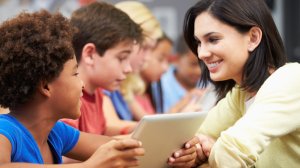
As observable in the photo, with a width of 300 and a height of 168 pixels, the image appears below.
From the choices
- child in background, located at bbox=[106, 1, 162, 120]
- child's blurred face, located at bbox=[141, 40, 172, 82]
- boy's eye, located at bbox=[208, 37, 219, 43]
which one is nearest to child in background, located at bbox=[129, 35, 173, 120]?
child's blurred face, located at bbox=[141, 40, 172, 82]

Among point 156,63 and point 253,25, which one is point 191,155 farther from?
point 156,63

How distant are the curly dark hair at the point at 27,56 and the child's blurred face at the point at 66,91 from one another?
0.02 metres

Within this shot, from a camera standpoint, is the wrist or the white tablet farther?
the wrist

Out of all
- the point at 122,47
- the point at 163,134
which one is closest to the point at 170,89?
the point at 122,47

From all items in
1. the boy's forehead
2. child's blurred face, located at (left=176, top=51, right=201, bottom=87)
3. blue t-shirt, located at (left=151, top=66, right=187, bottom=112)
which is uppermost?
the boy's forehead

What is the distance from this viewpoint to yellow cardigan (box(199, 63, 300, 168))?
1326 mm

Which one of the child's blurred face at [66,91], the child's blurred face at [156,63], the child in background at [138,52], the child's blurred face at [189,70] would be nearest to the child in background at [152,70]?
the child's blurred face at [156,63]

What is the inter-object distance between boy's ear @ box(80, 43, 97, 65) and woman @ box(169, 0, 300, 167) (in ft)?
1.54

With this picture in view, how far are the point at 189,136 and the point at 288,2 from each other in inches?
152

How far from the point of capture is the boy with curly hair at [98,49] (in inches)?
83.4

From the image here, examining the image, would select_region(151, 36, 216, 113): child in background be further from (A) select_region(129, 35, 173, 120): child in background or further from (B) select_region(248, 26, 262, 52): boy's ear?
(B) select_region(248, 26, 262, 52): boy's ear

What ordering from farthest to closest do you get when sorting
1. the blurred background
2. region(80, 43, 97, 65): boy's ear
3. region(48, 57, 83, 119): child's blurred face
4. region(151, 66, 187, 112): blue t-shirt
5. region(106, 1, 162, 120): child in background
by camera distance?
the blurred background < region(151, 66, 187, 112): blue t-shirt < region(106, 1, 162, 120): child in background < region(80, 43, 97, 65): boy's ear < region(48, 57, 83, 119): child's blurred face

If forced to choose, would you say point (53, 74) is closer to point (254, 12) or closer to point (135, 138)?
point (135, 138)

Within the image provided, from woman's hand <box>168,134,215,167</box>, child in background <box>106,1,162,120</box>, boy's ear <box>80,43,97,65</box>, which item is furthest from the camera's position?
child in background <box>106,1,162,120</box>
